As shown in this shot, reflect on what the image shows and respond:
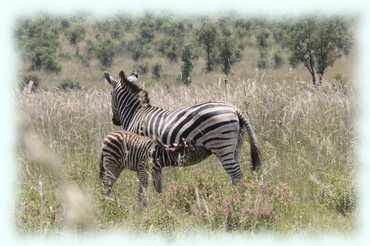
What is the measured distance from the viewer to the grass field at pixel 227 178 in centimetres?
491

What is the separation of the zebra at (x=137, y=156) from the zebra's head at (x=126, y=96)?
837mm

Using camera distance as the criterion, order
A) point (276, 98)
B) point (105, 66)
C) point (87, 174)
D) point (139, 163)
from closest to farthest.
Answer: point (139, 163), point (87, 174), point (276, 98), point (105, 66)

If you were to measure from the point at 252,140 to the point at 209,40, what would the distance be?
53058 mm

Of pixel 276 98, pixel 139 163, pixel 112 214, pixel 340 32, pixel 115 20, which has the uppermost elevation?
pixel 115 20

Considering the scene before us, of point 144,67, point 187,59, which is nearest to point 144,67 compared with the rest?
point 144,67

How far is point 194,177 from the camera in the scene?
623 cm

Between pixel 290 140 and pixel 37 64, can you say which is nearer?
pixel 290 140

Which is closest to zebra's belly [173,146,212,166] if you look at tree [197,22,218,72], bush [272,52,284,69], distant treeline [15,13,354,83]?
distant treeline [15,13,354,83]

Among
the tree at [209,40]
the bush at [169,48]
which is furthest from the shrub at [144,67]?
the tree at [209,40]

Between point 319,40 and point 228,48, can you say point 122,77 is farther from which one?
point 228,48

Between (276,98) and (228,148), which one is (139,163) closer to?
(228,148)

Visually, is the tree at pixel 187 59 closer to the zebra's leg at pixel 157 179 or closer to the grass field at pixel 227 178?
the grass field at pixel 227 178

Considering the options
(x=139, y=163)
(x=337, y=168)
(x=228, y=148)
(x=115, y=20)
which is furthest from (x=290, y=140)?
(x=115, y=20)

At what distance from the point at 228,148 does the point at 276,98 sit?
2432 mm
